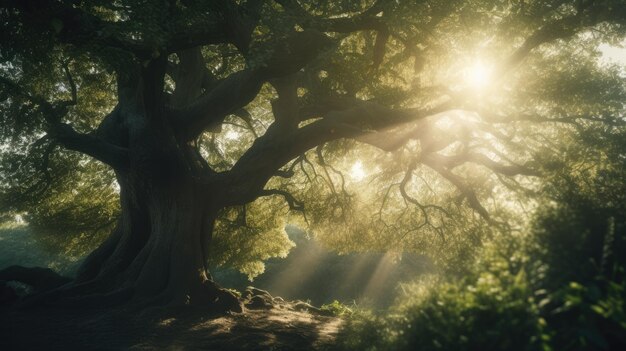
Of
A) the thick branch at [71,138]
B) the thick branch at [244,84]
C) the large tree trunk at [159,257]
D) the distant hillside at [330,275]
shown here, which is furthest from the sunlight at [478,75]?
the distant hillside at [330,275]

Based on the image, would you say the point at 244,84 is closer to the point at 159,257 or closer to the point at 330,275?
the point at 159,257

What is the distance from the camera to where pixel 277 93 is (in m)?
15.1

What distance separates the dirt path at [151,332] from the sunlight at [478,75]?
32.9ft

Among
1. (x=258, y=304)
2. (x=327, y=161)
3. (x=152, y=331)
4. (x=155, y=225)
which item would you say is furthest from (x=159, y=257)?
(x=327, y=161)

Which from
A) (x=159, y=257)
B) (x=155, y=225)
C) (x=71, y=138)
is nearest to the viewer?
(x=159, y=257)

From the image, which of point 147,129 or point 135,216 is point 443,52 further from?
point 135,216

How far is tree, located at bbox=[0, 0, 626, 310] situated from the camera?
1038 cm

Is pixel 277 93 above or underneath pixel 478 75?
underneath

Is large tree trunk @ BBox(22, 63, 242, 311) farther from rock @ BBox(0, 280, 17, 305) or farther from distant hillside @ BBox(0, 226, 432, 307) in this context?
distant hillside @ BBox(0, 226, 432, 307)

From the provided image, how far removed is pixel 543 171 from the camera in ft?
36.1

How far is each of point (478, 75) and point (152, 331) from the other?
13.6 m

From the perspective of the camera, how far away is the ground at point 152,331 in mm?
8492

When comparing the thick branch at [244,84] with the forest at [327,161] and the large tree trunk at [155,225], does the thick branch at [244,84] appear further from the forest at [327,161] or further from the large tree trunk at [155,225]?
the large tree trunk at [155,225]

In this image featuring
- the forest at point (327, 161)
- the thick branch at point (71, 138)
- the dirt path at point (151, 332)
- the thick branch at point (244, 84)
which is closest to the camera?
the forest at point (327, 161)
